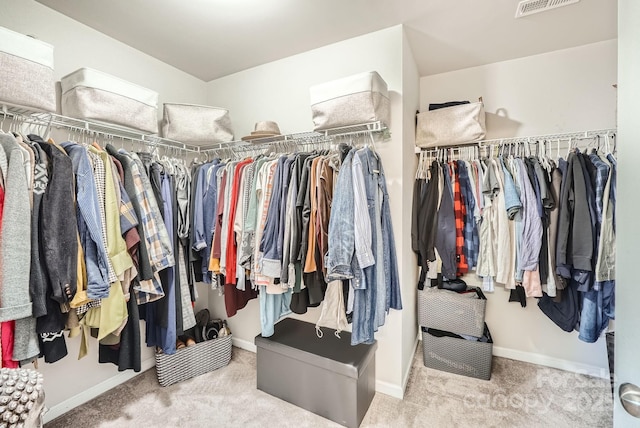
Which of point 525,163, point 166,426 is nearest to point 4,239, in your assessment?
point 166,426

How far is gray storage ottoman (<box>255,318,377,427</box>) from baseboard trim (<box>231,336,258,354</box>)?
0.55 metres

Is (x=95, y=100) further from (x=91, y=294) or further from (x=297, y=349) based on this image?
(x=297, y=349)

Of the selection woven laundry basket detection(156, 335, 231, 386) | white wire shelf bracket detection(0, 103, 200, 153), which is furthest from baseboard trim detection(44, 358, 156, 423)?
white wire shelf bracket detection(0, 103, 200, 153)

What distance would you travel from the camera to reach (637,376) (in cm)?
51

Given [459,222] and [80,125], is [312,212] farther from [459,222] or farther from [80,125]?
[80,125]

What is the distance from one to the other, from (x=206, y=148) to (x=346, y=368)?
1999 millimetres

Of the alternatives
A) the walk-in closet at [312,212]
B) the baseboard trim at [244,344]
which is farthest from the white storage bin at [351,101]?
the baseboard trim at [244,344]

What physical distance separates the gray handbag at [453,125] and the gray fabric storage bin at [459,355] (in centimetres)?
148

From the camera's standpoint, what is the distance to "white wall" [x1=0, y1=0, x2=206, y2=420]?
1.57m

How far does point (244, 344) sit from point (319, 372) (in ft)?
3.47

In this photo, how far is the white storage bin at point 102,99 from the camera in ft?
5.00

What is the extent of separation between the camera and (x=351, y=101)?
161cm

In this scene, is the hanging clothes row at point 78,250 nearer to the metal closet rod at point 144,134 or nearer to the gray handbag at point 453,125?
the metal closet rod at point 144,134

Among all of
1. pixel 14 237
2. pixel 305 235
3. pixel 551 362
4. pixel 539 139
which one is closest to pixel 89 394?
pixel 14 237
